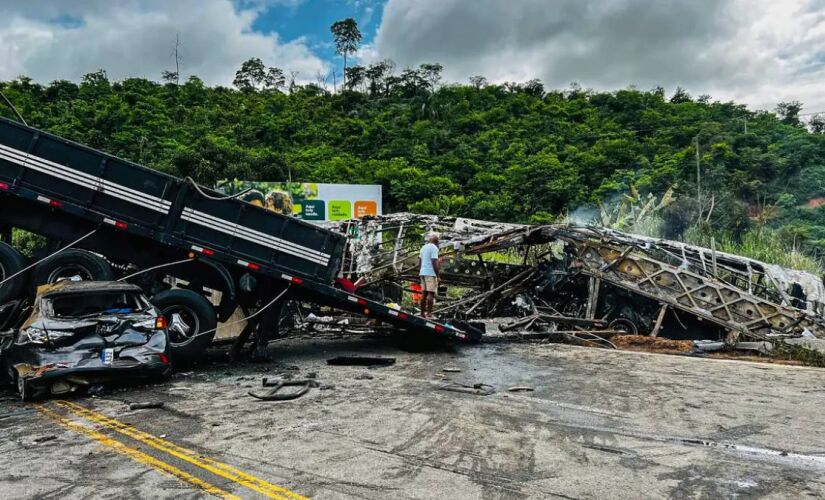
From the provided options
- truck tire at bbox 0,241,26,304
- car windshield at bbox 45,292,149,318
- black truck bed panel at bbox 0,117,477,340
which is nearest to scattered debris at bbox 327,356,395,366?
black truck bed panel at bbox 0,117,477,340

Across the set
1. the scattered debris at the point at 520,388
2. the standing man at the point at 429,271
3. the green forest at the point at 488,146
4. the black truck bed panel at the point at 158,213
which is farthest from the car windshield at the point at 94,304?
the green forest at the point at 488,146

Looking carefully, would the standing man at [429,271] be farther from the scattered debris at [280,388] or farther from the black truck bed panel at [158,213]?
the scattered debris at [280,388]

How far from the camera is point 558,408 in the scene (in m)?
6.82

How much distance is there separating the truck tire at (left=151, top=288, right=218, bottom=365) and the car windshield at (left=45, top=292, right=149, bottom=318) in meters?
0.94

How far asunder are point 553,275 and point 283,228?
24.4ft

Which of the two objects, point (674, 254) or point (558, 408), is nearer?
point (558, 408)

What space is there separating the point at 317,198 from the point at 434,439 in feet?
86.1

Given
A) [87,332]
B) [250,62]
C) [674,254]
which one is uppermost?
[250,62]

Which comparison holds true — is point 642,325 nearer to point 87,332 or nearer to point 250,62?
point 87,332

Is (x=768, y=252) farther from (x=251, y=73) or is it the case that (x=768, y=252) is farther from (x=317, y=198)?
(x=251, y=73)

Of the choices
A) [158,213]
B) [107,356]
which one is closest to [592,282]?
[158,213]

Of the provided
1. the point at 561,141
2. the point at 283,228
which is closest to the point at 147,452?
the point at 283,228

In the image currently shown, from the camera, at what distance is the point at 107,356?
24.6ft

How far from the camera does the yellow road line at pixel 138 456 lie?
425 centimetres
